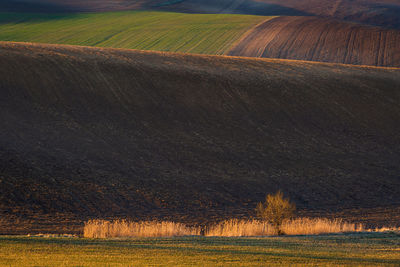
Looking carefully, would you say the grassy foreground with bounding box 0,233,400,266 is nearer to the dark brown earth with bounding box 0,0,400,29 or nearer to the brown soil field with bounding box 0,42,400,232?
the brown soil field with bounding box 0,42,400,232

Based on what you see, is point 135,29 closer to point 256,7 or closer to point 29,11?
point 29,11

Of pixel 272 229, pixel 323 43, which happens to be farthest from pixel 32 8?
pixel 272 229

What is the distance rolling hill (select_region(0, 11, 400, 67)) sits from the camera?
70.9 meters

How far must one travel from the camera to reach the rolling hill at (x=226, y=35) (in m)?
70.9

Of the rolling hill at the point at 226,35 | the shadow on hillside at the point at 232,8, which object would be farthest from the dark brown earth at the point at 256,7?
the rolling hill at the point at 226,35

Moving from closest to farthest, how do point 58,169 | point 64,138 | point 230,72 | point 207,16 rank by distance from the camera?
A: 1. point 58,169
2. point 64,138
3. point 230,72
4. point 207,16

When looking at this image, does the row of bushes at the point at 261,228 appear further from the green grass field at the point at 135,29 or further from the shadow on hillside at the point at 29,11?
the shadow on hillside at the point at 29,11

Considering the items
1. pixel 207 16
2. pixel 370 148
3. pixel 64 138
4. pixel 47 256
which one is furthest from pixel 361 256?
pixel 207 16

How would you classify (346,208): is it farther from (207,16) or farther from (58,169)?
(207,16)

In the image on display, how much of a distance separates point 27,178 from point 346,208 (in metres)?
15.6

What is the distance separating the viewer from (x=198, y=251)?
49.9ft

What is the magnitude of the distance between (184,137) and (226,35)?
41.7m

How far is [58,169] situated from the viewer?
31.0 metres

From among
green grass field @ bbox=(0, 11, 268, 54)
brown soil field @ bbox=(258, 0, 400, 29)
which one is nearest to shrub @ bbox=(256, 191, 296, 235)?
green grass field @ bbox=(0, 11, 268, 54)
